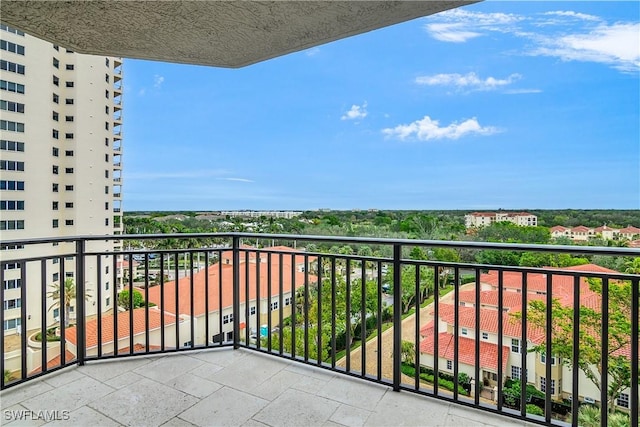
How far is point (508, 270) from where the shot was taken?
185 cm

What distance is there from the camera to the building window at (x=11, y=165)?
6843 millimetres

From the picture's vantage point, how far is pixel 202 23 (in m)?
1.92

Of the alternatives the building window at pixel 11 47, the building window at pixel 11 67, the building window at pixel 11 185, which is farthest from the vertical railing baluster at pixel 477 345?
the building window at pixel 11 67

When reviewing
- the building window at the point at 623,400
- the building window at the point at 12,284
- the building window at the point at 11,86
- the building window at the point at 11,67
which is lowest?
the building window at the point at 623,400

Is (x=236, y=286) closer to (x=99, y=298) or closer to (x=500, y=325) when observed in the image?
(x=99, y=298)

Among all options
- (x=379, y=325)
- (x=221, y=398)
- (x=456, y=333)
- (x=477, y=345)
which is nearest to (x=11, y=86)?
(x=221, y=398)

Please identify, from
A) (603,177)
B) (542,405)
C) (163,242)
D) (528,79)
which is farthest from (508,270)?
(528,79)

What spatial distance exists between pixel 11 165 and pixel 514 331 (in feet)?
32.2

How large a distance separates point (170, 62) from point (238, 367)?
2.58 meters

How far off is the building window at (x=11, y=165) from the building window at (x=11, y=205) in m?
0.75

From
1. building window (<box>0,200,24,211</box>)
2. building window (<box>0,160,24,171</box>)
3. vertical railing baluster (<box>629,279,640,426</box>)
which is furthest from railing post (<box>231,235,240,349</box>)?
building window (<box>0,160,24,171</box>)

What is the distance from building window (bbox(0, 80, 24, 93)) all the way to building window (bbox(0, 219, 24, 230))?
3.47m

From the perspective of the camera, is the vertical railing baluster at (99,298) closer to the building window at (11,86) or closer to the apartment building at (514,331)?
the apartment building at (514,331)

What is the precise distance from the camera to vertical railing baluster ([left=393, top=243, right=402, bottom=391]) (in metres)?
2.14
